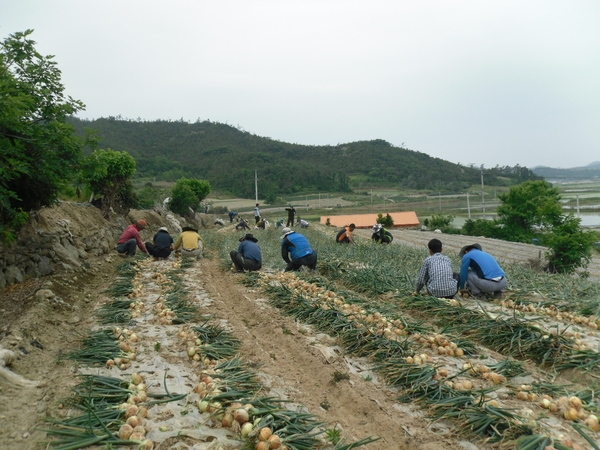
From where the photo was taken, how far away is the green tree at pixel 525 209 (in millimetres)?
28047

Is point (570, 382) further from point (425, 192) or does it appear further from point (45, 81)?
point (425, 192)

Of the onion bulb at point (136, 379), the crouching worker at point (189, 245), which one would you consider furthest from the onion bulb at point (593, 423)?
the crouching worker at point (189, 245)

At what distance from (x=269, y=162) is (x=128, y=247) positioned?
5971cm

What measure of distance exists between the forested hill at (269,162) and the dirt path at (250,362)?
163 ft

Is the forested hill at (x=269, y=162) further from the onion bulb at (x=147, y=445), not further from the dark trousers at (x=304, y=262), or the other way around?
the onion bulb at (x=147, y=445)

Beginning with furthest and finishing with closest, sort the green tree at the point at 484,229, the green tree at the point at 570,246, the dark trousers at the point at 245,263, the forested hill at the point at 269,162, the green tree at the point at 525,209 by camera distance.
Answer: the forested hill at the point at 269,162
the green tree at the point at 484,229
the green tree at the point at 525,209
the green tree at the point at 570,246
the dark trousers at the point at 245,263

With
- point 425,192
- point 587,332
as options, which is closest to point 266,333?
point 587,332

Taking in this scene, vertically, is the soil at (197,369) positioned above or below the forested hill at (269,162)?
below

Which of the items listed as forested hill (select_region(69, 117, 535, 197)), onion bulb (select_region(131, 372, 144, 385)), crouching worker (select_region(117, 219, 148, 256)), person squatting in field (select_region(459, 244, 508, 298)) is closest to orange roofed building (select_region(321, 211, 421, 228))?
forested hill (select_region(69, 117, 535, 197))

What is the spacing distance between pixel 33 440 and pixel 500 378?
3.56 m

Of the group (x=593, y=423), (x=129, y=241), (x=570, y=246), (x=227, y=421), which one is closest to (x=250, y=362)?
(x=227, y=421)

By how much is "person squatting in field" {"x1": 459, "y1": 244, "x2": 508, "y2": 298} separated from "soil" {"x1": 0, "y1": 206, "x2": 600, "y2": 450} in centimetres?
270

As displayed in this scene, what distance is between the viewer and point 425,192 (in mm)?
64875

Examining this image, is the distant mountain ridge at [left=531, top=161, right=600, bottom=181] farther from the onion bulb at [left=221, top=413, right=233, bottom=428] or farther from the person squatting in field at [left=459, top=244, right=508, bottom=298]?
the onion bulb at [left=221, top=413, right=233, bottom=428]
